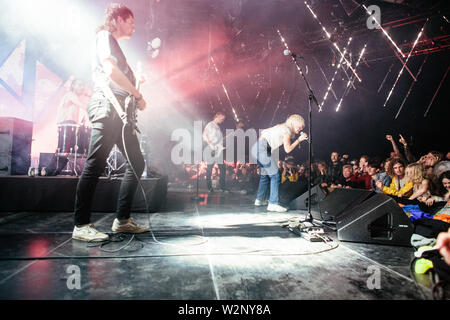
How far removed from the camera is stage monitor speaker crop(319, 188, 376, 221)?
266 centimetres

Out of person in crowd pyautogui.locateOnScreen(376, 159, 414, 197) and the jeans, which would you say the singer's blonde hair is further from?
person in crowd pyautogui.locateOnScreen(376, 159, 414, 197)

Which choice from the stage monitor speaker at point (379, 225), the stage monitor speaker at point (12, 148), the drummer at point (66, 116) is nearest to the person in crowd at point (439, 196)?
the stage monitor speaker at point (379, 225)

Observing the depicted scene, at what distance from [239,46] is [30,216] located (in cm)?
709

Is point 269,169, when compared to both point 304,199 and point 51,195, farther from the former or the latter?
point 51,195

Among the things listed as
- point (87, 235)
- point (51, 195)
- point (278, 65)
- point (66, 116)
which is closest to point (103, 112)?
point (87, 235)

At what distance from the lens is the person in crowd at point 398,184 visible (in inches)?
150

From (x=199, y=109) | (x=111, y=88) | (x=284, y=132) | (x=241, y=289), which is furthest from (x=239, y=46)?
(x=241, y=289)

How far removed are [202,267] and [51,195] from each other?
269 centimetres

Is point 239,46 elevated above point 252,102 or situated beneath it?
elevated above

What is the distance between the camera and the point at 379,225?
2146 millimetres

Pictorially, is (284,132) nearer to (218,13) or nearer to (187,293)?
(187,293)

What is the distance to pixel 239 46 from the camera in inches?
305

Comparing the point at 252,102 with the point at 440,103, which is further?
the point at 252,102

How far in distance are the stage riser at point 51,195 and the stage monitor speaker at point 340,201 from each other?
2.28 m
